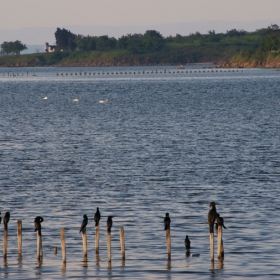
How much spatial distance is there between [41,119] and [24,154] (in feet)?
145

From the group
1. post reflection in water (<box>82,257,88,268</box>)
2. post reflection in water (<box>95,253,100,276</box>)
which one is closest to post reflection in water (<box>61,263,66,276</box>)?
post reflection in water (<box>82,257,88,268</box>)

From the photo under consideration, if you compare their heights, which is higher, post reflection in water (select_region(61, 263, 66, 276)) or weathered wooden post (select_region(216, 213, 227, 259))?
weathered wooden post (select_region(216, 213, 227, 259))

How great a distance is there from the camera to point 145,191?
50188 mm

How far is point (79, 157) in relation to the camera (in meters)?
67.4

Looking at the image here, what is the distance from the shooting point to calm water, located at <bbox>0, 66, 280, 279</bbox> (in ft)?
109

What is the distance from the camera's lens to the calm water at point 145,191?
33.2 meters

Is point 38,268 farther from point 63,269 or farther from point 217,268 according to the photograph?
point 217,268

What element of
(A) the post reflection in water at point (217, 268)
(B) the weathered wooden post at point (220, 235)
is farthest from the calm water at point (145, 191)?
(B) the weathered wooden post at point (220, 235)

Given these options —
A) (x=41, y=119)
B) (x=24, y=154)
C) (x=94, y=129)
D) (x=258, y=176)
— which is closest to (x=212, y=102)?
(x=41, y=119)

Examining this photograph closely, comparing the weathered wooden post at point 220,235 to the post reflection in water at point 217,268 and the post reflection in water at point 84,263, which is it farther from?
the post reflection in water at point 84,263

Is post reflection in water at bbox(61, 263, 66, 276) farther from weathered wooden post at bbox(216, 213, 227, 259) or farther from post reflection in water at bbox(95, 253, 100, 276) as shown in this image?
weathered wooden post at bbox(216, 213, 227, 259)

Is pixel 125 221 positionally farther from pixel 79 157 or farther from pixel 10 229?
pixel 79 157

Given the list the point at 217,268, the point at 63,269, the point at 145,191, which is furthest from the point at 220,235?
the point at 145,191

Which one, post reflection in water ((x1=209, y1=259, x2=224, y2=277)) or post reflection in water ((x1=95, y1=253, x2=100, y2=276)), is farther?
post reflection in water ((x1=95, y1=253, x2=100, y2=276))
